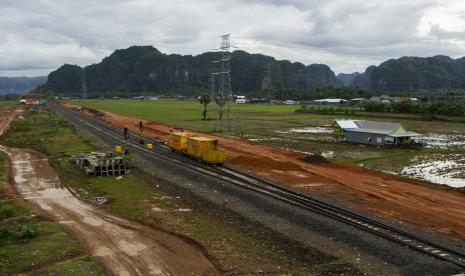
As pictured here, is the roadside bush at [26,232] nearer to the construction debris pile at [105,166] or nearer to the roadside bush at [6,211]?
the roadside bush at [6,211]

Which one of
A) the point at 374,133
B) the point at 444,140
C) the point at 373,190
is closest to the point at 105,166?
the point at 373,190

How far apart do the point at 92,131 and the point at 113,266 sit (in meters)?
54.4

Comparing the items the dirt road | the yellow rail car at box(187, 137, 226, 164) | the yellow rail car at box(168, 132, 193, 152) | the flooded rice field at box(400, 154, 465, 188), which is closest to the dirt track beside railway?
the yellow rail car at box(187, 137, 226, 164)

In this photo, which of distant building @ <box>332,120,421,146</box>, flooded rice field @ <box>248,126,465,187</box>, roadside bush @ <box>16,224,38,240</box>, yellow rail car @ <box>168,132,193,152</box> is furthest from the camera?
distant building @ <box>332,120,421,146</box>

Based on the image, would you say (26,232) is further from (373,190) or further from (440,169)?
(440,169)

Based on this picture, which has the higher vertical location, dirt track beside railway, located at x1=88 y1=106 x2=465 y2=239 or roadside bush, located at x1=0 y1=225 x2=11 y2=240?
roadside bush, located at x1=0 y1=225 x2=11 y2=240

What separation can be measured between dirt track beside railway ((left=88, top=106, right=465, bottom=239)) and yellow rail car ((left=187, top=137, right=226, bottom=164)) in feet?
7.00

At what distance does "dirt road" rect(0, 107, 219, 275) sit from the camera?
16719mm

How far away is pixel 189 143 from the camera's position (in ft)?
135

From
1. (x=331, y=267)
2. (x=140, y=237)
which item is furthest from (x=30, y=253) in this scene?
(x=331, y=267)

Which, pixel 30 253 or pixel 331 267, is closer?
pixel 331 267

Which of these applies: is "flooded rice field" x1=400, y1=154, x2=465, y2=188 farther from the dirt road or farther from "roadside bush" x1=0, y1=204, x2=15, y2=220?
"roadside bush" x1=0, y1=204, x2=15, y2=220

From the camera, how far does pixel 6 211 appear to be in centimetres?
2397

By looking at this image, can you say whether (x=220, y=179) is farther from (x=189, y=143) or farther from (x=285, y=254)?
(x=285, y=254)
